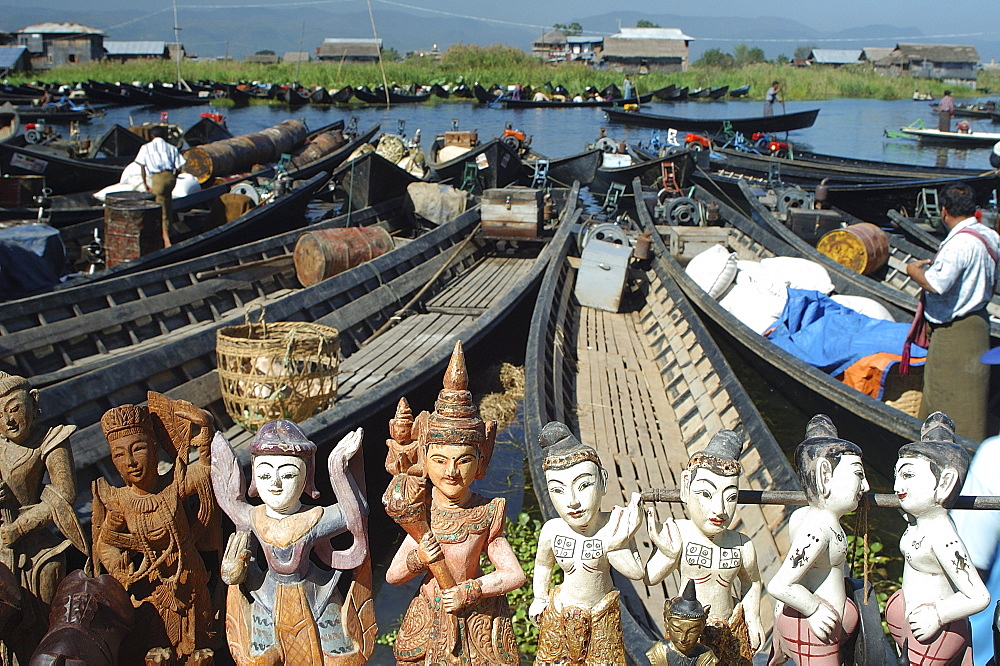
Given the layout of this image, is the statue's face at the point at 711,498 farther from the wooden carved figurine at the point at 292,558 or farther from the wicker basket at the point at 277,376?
the wicker basket at the point at 277,376

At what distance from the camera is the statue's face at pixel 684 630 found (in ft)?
7.53

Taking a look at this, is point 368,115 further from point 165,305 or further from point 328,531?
Result: point 328,531

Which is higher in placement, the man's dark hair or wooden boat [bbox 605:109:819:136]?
the man's dark hair

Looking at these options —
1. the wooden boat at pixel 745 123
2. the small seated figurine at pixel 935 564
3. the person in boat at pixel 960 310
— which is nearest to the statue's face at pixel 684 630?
the small seated figurine at pixel 935 564

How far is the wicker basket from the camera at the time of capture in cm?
515

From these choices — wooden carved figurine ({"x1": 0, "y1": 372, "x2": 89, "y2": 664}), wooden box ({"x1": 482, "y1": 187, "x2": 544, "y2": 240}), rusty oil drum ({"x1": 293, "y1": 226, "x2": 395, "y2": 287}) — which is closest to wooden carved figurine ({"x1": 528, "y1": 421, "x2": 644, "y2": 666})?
wooden carved figurine ({"x1": 0, "y1": 372, "x2": 89, "y2": 664})

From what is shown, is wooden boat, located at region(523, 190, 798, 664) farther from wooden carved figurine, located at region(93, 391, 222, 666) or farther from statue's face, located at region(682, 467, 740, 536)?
wooden carved figurine, located at region(93, 391, 222, 666)

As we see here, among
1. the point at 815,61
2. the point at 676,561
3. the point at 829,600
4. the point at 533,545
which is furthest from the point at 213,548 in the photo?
the point at 815,61

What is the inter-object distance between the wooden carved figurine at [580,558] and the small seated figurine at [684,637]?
22cm

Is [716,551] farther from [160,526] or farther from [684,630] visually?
[160,526]

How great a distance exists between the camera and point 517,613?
16.8ft

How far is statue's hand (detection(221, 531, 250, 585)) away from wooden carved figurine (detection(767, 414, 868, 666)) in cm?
166

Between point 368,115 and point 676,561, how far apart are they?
4534 cm

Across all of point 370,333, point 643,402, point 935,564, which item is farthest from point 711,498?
point 370,333
